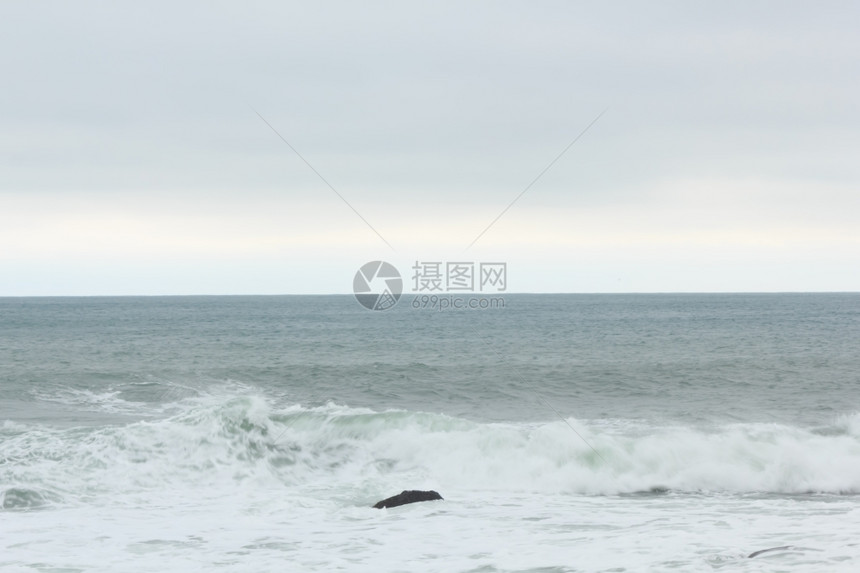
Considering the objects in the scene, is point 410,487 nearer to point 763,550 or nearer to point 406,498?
point 406,498

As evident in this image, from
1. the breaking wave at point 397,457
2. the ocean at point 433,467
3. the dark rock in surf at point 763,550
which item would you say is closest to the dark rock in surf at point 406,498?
the ocean at point 433,467

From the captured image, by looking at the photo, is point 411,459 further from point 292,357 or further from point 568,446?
point 292,357

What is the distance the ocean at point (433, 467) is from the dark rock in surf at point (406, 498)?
24 cm

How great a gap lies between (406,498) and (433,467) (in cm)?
408

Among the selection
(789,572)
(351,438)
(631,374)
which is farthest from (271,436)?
(631,374)

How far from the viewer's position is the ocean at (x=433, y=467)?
1136 cm

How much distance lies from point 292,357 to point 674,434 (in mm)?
24638

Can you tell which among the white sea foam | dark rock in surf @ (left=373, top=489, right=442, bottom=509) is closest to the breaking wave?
the white sea foam

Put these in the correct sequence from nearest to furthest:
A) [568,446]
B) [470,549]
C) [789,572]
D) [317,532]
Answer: [789,572] < [470,549] < [317,532] < [568,446]

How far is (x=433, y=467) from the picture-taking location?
18.2 meters

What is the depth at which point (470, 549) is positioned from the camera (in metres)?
11.4

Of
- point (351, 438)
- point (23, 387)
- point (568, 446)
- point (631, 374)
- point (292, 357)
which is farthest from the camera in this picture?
point (292, 357)

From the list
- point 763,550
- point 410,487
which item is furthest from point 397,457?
point 763,550

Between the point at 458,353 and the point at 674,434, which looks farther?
the point at 458,353
